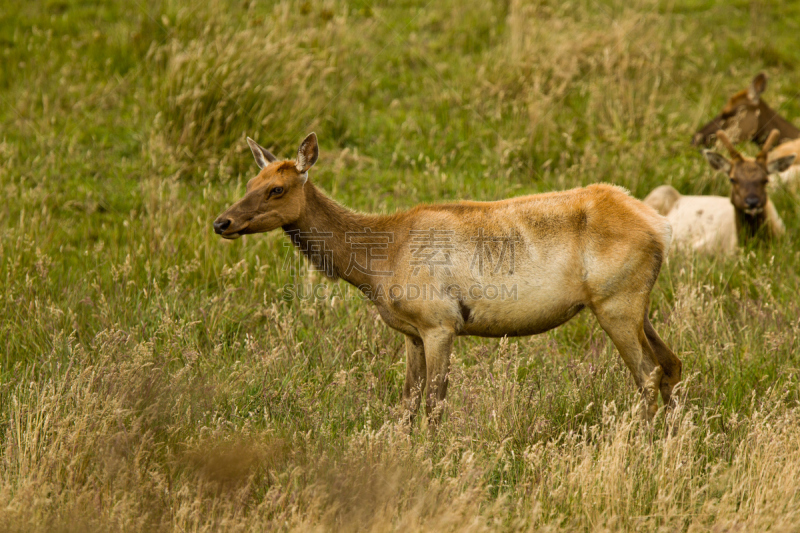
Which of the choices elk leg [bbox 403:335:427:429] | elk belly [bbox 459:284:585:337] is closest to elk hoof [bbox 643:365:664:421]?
elk belly [bbox 459:284:585:337]

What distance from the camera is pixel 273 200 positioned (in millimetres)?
4969

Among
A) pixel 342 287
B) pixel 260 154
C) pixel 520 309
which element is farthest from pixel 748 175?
pixel 260 154

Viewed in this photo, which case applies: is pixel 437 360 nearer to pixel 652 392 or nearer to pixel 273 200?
pixel 652 392

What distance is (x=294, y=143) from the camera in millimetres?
9156

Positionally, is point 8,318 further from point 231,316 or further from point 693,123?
point 693,123

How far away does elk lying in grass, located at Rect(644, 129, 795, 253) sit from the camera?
8180mm

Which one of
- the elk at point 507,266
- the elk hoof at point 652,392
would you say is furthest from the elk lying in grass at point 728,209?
the elk at point 507,266

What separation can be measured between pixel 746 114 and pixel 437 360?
28.8 feet

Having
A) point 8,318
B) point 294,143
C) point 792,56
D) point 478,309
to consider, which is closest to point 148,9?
point 294,143

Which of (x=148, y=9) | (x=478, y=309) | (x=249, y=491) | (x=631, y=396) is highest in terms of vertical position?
(x=148, y=9)

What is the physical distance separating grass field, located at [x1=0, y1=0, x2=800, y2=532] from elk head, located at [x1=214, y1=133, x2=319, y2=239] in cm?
99

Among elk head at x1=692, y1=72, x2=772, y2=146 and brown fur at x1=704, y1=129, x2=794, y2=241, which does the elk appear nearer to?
brown fur at x1=704, y1=129, x2=794, y2=241

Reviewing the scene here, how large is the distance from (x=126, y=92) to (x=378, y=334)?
649 centimetres

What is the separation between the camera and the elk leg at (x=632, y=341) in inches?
186
